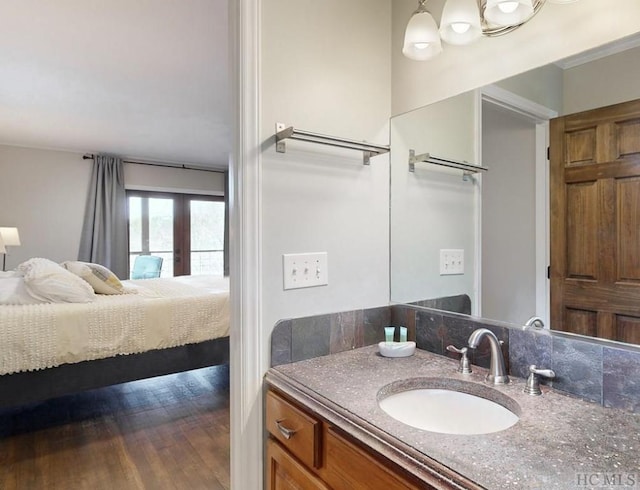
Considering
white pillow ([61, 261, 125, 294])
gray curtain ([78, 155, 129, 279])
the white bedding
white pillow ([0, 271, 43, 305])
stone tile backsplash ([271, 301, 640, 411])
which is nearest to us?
stone tile backsplash ([271, 301, 640, 411])

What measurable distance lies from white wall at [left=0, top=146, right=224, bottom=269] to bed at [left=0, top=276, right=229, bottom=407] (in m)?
2.80

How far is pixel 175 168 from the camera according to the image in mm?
6004

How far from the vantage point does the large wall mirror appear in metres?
1.03

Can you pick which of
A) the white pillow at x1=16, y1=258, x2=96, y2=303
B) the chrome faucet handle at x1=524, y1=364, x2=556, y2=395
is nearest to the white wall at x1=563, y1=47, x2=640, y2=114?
the chrome faucet handle at x1=524, y1=364, x2=556, y2=395

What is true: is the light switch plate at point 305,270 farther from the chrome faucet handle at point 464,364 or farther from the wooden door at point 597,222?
the wooden door at point 597,222

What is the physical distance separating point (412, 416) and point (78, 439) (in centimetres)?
226

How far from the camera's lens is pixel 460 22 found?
114 cm

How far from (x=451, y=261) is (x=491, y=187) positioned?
0.95 feet

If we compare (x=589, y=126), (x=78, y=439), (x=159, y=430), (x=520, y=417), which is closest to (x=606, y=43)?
(x=589, y=126)

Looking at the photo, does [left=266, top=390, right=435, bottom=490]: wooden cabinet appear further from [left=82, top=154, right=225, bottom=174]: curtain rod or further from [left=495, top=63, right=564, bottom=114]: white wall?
[left=82, top=154, right=225, bottom=174]: curtain rod

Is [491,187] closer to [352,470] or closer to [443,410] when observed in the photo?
[443,410]

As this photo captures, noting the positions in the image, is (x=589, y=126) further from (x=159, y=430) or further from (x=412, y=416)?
(x=159, y=430)

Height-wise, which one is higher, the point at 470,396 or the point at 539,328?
the point at 539,328

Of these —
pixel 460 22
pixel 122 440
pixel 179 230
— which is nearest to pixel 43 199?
pixel 179 230
